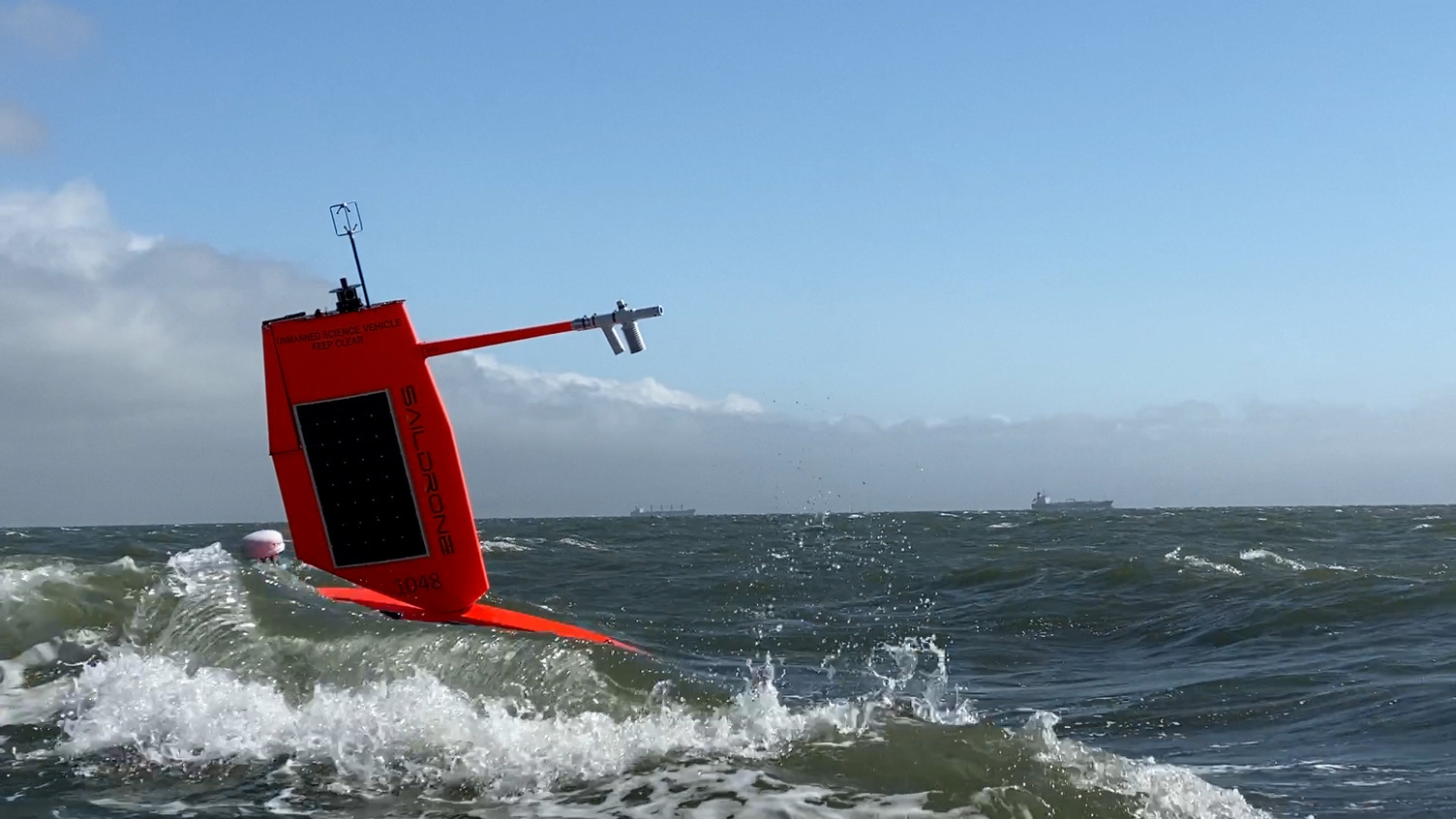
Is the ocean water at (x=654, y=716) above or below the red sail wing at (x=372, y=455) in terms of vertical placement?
below

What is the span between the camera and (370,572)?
934cm

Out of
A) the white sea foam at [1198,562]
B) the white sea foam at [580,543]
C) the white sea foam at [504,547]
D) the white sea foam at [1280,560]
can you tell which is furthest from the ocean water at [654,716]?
the white sea foam at [580,543]

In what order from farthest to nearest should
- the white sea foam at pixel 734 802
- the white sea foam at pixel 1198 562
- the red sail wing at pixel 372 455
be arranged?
the white sea foam at pixel 1198 562 < the red sail wing at pixel 372 455 < the white sea foam at pixel 734 802

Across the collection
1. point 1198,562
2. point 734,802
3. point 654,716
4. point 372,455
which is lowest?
point 1198,562

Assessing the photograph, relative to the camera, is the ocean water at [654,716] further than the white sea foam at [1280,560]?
No

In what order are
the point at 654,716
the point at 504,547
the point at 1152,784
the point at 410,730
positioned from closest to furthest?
the point at 1152,784, the point at 410,730, the point at 654,716, the point at 504,547

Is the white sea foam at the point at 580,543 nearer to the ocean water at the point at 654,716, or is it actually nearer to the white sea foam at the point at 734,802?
the ocean water at the point at 654,716

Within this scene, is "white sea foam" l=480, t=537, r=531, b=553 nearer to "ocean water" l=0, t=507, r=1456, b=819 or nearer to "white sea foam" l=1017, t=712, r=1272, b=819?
"ocean water" l=0, t=507, r=1456, b=819

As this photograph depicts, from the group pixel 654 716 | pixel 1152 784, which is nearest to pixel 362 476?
pixel 654 716

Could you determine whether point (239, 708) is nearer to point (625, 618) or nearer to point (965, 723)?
point (965, 723)

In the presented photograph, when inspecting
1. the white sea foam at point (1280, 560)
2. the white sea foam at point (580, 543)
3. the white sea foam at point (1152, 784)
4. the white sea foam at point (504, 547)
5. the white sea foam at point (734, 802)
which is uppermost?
the white sea foam at point (504, 547)

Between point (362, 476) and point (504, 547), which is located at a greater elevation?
point (362, 476)

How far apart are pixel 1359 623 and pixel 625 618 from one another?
709cm

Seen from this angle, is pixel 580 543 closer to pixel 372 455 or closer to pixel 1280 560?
pixel 1280 560
